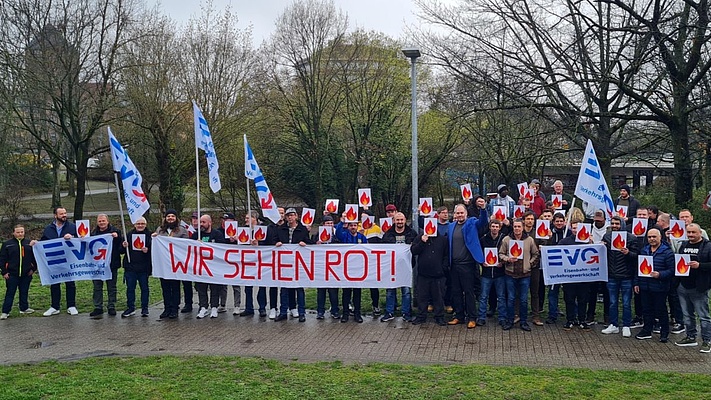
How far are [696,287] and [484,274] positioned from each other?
3.03 metres

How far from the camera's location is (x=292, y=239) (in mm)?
11469

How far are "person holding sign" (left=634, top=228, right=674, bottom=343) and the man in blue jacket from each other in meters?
2.41

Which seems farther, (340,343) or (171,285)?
(171,285)

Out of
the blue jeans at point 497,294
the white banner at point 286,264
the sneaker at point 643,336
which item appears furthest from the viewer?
the white banner at point 286,264

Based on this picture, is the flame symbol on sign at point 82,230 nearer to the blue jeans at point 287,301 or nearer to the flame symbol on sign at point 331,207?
the blue jeans at point 287,301

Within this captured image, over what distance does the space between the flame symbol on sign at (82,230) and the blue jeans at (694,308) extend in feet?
32.4

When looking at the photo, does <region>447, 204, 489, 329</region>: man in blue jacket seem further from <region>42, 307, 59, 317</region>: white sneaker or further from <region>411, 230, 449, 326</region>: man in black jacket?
<region>42, 307, 59, 317</region>: white sneaker

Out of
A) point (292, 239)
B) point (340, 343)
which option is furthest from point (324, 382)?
point (292, 239)

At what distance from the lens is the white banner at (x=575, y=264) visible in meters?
10.1

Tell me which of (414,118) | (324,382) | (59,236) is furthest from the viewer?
(414,118)

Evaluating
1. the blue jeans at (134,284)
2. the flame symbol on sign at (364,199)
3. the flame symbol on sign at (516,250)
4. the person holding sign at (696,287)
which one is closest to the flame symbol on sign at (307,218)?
the flame symbol on sign at (364,199)

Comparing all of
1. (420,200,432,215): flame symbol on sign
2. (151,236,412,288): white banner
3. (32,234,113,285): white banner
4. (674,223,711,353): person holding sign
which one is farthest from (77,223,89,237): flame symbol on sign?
(674,223,711,353): person holding sign

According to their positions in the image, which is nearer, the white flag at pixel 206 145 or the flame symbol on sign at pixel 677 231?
the flame symbol on sign at pixel 677 231

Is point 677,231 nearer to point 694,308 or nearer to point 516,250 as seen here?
point 694,308
